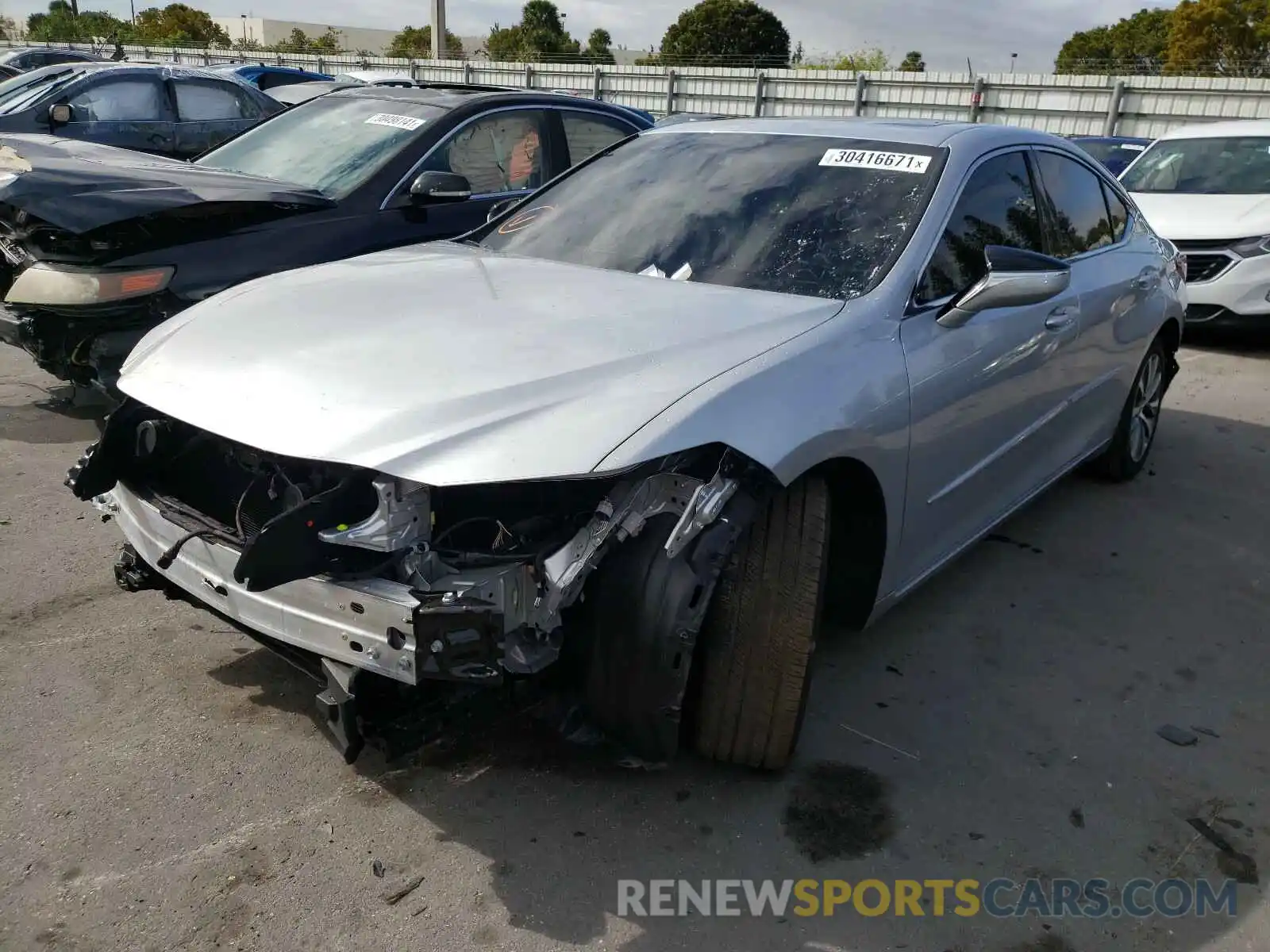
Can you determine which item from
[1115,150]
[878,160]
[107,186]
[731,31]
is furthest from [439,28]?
[878,160]

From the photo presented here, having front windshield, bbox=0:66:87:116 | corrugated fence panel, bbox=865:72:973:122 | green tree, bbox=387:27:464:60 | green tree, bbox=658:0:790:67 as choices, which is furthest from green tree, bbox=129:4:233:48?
front windshield, bbox=0:66:87:116

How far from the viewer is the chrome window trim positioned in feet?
17.2

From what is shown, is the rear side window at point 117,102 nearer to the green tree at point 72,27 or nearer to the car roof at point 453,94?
the car roof at point 453,94

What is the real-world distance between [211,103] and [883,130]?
854 centimetres

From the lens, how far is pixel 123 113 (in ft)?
30.9

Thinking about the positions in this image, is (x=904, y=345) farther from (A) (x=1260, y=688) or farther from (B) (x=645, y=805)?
(A) (x=1260, y=688)

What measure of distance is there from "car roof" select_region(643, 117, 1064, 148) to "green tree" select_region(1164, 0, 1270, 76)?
46360 mm

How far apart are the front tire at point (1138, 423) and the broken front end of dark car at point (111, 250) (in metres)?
4.04

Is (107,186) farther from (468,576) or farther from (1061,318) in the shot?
(1061,318)

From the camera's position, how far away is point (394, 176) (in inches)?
207

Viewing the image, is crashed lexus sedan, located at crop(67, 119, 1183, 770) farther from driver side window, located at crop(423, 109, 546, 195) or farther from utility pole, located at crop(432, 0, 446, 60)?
utility pole, located at crop(432, 0, 446, 60)

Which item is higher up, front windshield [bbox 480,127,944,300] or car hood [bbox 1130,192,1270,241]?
front windshield [bbox 480,127,944,300]

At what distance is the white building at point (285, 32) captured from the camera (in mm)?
79250

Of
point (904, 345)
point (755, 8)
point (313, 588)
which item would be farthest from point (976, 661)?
point (755, 8)
